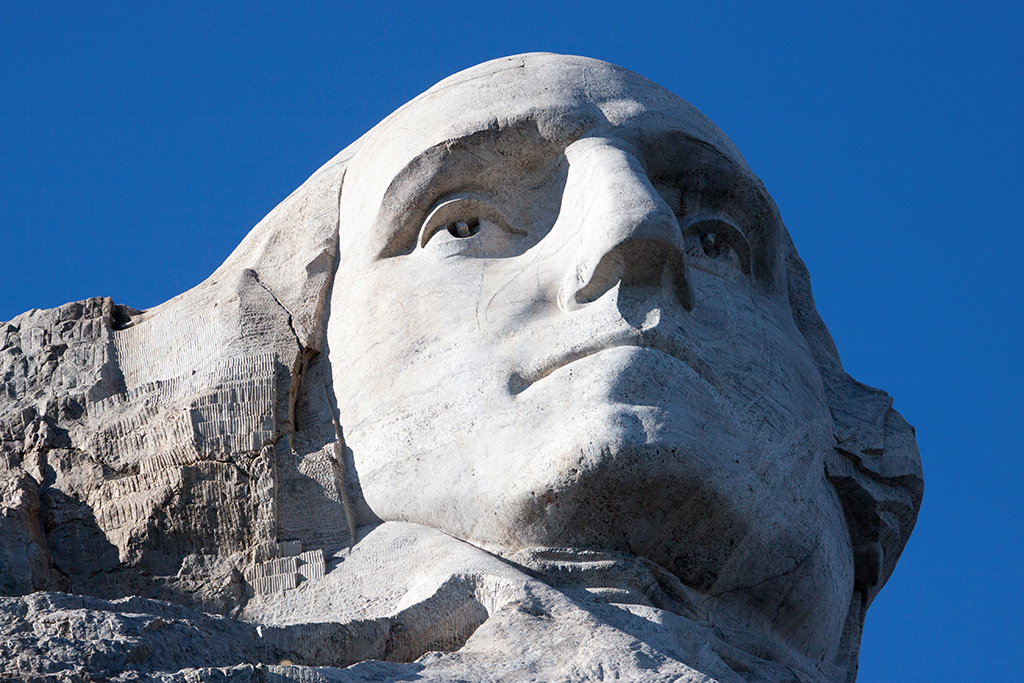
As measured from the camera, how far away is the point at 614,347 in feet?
19.0

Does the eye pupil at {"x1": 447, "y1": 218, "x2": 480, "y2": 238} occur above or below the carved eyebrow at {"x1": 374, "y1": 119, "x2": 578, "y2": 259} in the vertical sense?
below

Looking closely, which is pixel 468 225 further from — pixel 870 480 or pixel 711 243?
pixel 870 480

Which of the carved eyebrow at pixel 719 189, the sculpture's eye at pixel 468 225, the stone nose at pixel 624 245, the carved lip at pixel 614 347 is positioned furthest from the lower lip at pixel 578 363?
the carved eyebrow at pixel 719 189

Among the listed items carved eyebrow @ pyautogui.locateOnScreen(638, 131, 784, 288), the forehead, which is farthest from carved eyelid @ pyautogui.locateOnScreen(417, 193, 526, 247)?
carved eyebrow @ pyautogui.locateOnScreen(638, 131, 784, 288)

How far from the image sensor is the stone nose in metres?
5.95

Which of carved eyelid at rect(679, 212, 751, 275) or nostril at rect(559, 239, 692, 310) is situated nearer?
nostril at rect(559, 239, 692, 310)

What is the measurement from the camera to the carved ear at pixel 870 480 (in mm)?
6617

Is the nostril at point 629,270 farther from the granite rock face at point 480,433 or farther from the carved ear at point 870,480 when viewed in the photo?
the carved ear at point 870,480

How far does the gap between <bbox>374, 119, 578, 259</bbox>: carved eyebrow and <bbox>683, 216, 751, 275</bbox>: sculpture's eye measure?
2.05ft

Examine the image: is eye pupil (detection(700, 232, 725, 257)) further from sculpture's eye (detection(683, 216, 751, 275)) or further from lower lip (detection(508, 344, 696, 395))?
lower lip (detection(508, 344, 696, 395))

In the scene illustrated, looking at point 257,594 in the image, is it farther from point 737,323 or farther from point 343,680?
point 737,323

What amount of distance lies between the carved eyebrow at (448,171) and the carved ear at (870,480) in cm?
160

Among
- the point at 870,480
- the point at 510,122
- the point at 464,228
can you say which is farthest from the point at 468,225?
the point at 870,480

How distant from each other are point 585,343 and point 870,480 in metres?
1.54
